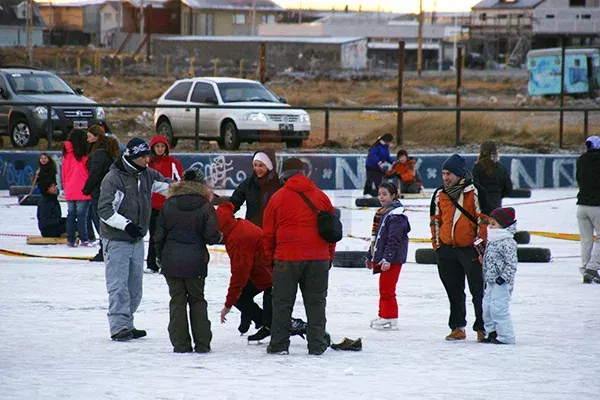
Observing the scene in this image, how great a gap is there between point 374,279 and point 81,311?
3805 millimetres

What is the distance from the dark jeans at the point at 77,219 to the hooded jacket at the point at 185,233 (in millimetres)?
6097

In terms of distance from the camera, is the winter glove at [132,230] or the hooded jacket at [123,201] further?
the hooded jacket at [123,201]

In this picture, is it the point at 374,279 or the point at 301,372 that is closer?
the point at 301,372

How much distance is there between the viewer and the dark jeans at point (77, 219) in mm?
14227

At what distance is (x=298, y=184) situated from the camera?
27.2 ft

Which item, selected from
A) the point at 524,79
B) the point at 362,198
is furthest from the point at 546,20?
the point at 362,198

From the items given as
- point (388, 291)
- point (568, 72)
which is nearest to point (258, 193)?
point (388, 291)

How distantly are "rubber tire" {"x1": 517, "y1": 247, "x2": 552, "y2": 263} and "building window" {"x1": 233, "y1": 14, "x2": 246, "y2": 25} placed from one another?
325 feet

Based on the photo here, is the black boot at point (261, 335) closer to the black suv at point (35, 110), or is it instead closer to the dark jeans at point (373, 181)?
the dark jeans at point (373, 181)

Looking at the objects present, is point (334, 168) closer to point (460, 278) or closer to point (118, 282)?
point (460, 278)

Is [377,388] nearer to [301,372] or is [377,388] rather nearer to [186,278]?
[301,372]

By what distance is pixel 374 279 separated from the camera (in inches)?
505

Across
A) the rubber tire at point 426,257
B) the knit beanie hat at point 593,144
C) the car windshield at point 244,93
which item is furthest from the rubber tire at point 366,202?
the knit beanie hat at point 593,144

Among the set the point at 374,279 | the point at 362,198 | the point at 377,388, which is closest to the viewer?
the point at 377,388
